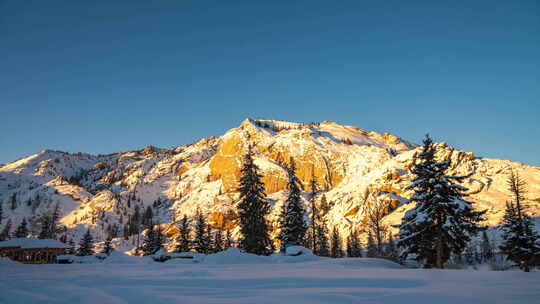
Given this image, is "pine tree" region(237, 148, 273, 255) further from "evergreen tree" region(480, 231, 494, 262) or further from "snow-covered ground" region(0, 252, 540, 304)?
"evergreen tree" region(480, 231, 494, 262)

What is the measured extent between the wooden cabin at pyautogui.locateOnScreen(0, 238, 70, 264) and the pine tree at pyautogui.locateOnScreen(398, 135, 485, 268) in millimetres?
34801

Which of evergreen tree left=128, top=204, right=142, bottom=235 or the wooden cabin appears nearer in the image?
the wooden cabin

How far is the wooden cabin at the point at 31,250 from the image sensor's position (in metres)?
33.8

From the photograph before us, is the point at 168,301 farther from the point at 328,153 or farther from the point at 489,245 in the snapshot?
the point at 328,153

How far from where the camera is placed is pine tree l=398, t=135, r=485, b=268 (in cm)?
2156

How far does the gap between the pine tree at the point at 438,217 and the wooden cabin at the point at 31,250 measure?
3480 cm

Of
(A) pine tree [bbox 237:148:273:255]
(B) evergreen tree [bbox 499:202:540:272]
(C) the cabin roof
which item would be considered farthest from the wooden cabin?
(B) evergreen tree [bbox 499:202:540:272]

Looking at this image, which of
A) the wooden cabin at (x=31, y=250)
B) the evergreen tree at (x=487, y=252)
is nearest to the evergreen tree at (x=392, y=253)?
the evergreen tree at (x=487, y=252)

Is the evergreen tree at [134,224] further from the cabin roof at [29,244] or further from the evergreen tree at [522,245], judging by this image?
the evergreen tree at [522,245]

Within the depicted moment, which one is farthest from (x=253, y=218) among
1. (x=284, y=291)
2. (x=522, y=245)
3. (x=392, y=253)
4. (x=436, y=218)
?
(x=284, y=291)

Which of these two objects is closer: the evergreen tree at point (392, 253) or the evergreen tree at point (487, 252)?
the evergreen tree at point (392, 253)

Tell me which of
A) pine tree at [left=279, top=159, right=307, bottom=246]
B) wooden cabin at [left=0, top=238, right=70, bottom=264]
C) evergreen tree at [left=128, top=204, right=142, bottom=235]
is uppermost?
pine tree at [left=279, top=159, right=307, bottom=246]

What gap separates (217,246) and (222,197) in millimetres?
→ 121064

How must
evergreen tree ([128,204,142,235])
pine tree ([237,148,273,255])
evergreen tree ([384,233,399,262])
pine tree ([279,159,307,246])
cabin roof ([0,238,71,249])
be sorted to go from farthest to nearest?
evergreen tree ([128,204,142,235]) < pine tree ([279,159,307,246]) < pine tree ([237,148,273,255]) < cabin roof ([0,238,71,249]) < evergreen tree ([384,233,399,262])
